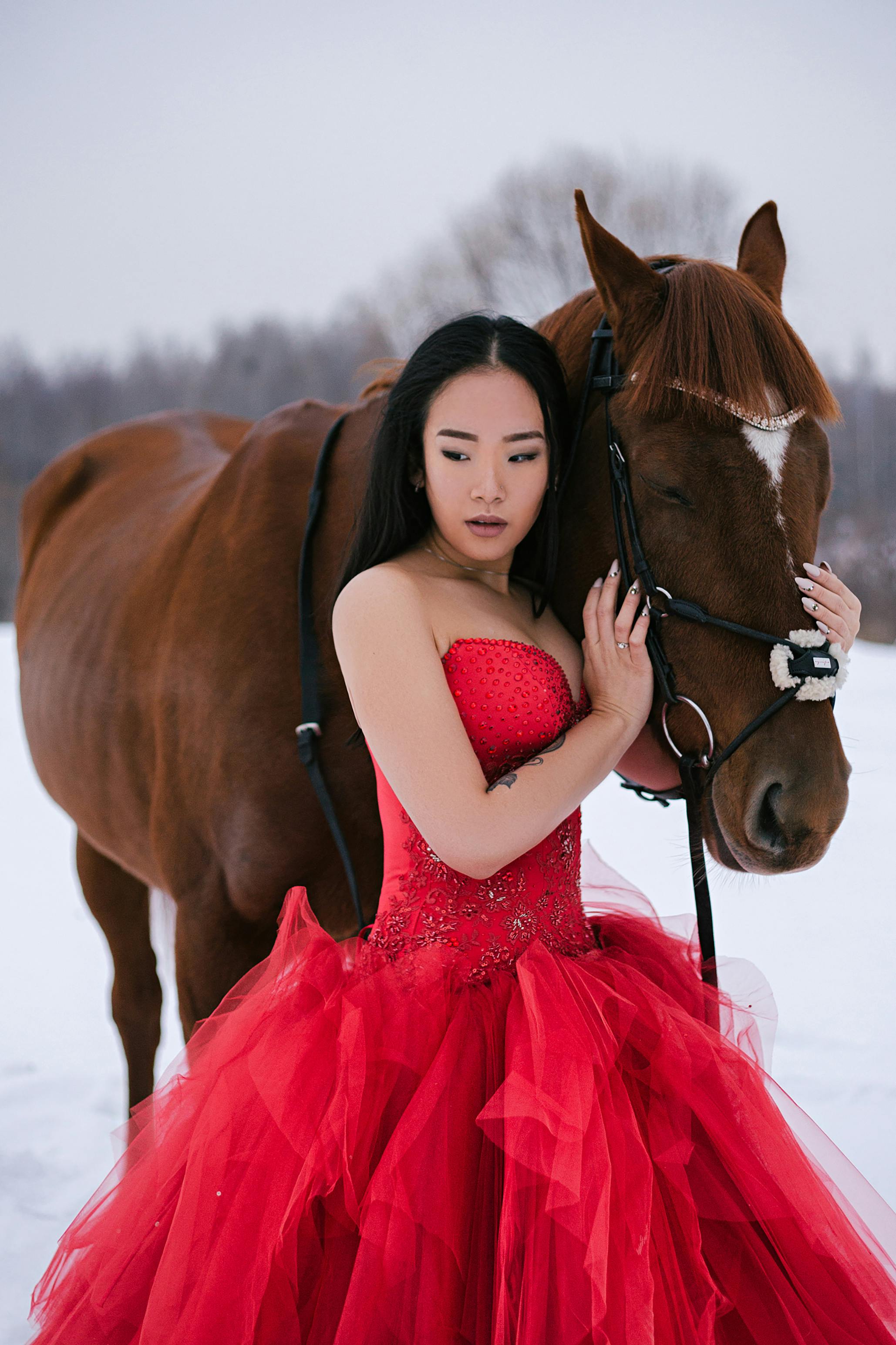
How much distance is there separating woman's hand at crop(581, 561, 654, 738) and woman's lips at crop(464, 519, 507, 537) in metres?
0.16

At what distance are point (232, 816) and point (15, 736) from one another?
5979 mm

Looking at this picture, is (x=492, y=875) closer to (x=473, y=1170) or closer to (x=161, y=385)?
(x=473, y=1170)

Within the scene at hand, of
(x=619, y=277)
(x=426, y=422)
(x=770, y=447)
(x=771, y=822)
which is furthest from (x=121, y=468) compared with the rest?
(x=771, y=822)

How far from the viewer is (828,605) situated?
1.11m

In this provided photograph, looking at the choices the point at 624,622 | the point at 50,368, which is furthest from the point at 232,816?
the point at 50,368

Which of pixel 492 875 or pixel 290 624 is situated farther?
pixel 290 624

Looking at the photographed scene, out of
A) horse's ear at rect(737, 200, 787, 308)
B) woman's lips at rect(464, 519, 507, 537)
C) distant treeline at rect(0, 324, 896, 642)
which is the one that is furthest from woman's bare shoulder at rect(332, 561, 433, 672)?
distant treeline at rect(0, 324, 896, 642)

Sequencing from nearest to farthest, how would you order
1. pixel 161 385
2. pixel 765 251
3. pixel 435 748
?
1. pixel 435 748
2. pixel 765 251
3. pixel 161 385

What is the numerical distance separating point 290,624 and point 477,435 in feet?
1.90

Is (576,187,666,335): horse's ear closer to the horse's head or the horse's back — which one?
the horse's head

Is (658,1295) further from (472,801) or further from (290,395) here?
(290,395)

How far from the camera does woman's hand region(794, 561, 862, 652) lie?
1.10m

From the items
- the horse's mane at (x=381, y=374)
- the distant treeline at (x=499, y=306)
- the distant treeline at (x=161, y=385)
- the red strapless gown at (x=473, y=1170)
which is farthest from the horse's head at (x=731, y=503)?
the distant treeline at (x=161, y=385)

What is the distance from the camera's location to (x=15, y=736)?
271 inches
